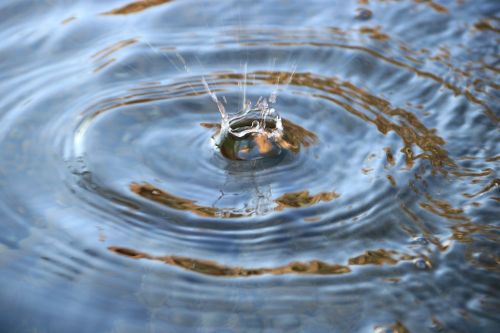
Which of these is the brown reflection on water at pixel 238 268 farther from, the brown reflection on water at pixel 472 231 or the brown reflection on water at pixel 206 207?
the brown reflection on water at pixel 472 231

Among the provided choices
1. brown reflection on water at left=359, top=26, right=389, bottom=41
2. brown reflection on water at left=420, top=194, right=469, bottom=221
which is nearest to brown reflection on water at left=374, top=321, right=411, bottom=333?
brown reflection on water at left=420, top=194, right=469, bottom=221

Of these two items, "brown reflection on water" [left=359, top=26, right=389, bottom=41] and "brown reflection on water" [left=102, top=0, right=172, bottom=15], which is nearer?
"brown reflection on water" [left=359, top=26, right=389, bottom=41]

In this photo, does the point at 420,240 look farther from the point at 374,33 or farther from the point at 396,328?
the point at 374,33

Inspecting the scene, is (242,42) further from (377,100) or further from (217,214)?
(217,214)

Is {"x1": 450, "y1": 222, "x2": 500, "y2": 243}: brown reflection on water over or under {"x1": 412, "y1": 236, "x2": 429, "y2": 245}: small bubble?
over

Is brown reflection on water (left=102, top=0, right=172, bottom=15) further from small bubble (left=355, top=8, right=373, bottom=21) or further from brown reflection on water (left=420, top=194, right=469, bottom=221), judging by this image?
brown reflection on water (left=420, top=194, right=469, bottom=221)

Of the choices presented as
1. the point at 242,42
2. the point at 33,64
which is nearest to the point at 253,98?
the point at 242,42

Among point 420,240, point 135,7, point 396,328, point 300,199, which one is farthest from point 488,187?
point 135,7
